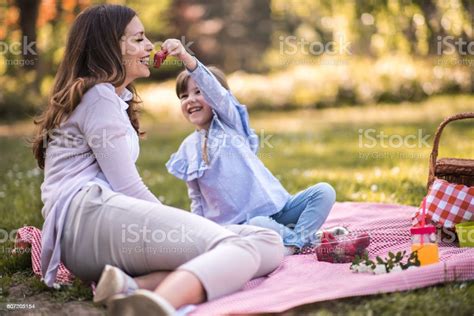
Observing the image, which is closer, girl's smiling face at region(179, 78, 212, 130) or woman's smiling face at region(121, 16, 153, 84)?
woman's smiling face at region(121, 16, 153, 84)

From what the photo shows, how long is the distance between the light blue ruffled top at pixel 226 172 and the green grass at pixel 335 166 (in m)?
0.97

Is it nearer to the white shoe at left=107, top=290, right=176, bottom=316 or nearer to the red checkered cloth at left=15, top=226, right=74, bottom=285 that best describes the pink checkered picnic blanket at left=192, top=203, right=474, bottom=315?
the white shoe at left=107, top=290, right=176, bottom=316

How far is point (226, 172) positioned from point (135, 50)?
0.89 meters

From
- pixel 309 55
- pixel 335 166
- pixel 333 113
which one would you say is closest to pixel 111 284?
pixel 335 166

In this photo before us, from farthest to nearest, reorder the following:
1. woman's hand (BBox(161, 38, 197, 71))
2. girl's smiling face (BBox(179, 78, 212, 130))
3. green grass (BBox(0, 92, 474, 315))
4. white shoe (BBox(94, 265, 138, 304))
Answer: girl's smiling face (BBox(179, 78, 212, 130))
woman's hand (BBox(161, 38, 197, 71))
green grass (BBox(0, 92, 474, 315))
white shoe (BBox(94, 265, 138, 304))

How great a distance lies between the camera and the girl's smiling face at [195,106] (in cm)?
389

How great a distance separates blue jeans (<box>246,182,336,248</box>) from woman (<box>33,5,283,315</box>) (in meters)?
0.52

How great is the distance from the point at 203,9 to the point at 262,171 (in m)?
19.2

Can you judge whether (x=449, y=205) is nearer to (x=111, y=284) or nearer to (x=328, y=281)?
(x=328, y=281)

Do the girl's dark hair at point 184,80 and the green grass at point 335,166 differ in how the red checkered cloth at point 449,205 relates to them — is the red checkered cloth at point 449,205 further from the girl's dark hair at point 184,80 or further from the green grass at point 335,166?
the girl's dark hair at point 184,80

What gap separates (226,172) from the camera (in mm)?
3830

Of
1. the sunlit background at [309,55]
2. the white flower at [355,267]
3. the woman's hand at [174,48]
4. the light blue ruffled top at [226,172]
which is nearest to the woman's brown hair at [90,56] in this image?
the woman's hand at [174,48]

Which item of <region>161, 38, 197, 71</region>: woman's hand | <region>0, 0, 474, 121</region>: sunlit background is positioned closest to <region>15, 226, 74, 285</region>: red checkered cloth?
<region>161, 38, 197, 71</region>: woman's hand

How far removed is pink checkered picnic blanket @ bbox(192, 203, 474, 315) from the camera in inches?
103
